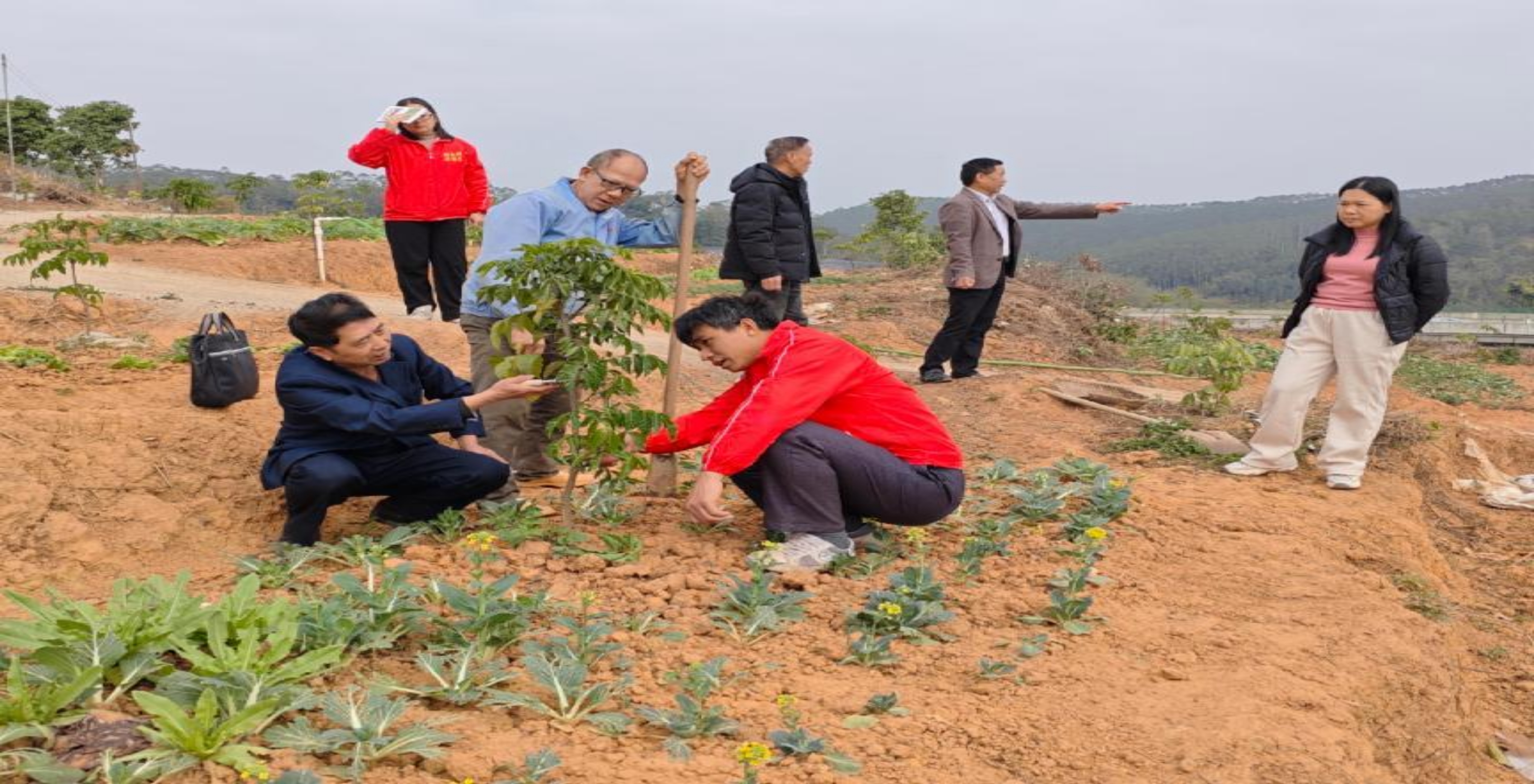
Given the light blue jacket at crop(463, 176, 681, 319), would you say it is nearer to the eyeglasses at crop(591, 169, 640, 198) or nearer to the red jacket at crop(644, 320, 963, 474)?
the eyeglasses at crop(591, 169, 640, 198)

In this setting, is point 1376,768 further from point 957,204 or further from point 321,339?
point 957,204

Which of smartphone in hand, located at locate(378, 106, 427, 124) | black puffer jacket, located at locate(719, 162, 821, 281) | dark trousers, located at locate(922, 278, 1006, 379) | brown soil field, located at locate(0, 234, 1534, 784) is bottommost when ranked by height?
brown soil field, located at locate(0, 234, 1534, 784)

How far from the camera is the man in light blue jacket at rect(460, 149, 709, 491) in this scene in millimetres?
4027

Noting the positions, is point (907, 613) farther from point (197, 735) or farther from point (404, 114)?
point (404, 114)

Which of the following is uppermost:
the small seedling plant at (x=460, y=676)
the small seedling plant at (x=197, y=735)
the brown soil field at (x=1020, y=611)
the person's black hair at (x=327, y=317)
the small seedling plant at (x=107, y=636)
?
the person's black hair at (x=327, y=317)

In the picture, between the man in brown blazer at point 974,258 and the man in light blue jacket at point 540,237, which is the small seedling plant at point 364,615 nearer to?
the man in light blue jacket at point 540,237

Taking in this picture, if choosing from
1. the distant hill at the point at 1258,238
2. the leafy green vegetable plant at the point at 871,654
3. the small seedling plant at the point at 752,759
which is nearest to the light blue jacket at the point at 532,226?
the leafy green vegetable plant at the point at 871,654

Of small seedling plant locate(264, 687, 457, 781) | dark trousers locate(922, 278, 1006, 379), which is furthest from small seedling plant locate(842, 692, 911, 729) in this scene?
dark trousers locate(922, 278, 1006, 379)

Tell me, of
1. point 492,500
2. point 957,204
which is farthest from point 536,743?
point 957,204

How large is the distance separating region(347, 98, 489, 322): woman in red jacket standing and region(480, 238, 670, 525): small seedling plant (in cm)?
268

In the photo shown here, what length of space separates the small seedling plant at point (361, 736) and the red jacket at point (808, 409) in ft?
4.44

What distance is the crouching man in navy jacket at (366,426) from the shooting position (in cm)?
352

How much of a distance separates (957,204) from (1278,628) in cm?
423

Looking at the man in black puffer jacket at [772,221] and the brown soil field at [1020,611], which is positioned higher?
the man in black puffer jacket at [772,221]
